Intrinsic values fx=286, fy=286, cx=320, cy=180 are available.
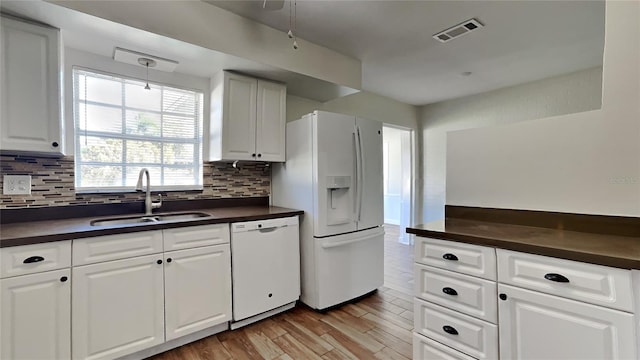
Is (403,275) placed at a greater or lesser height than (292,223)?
lesser

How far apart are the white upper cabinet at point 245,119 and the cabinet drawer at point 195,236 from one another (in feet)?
2.19

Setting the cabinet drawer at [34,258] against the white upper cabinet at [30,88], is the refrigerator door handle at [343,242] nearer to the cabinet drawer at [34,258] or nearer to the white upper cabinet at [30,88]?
the cabinet drawer at [34,258]

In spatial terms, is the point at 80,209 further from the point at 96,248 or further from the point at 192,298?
the point at 192,298

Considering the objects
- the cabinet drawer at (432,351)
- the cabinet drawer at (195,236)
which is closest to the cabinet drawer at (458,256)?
the cabinet drawer at (432,351)

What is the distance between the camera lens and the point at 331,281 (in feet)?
8.25

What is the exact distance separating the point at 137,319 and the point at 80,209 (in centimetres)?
93

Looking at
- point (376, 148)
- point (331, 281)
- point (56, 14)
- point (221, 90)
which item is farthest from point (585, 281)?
point (56, 14)

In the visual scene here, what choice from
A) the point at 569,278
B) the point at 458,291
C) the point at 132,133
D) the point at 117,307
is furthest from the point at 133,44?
the point at 569,278

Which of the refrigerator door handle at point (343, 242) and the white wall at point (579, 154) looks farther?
the refrigerator door handle at point (343, 242)

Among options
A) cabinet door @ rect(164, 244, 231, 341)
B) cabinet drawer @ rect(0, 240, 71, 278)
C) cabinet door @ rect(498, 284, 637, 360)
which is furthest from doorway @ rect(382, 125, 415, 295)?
cabinet drawer @ rect(0, 240, 71, 278)

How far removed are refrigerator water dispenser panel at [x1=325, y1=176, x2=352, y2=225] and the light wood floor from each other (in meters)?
0.81

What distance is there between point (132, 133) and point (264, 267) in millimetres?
1557

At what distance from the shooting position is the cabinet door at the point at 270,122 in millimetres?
2613

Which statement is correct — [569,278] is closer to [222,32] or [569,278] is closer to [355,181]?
[355,181]
